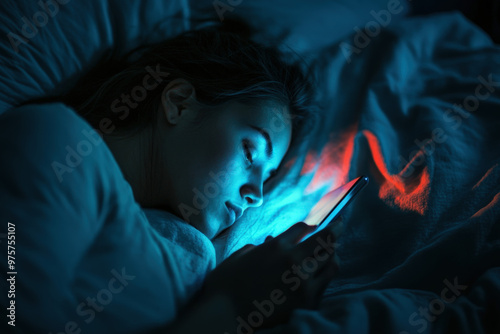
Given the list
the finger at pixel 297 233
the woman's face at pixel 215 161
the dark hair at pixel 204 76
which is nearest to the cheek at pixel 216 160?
the woman's face at pixel 215 161

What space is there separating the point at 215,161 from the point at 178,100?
19 cm

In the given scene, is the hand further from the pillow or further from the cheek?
the cheek

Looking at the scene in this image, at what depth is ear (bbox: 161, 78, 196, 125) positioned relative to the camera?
0.91m

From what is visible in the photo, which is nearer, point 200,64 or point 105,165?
point 105,165

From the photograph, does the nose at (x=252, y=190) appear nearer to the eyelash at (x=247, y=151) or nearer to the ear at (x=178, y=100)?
the eyelash at (x=247, y=151)

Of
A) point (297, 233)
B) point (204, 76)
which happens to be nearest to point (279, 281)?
point (297, 233)

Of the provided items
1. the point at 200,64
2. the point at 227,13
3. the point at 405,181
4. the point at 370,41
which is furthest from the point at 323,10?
the point at 405,181

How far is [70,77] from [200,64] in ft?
1.04

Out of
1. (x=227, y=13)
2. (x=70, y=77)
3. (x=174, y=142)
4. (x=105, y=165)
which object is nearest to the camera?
(x=105, y=165)

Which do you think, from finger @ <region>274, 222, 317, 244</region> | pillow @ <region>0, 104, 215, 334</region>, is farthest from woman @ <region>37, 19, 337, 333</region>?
pillow @ <region>0, 104, 215, 334</region>

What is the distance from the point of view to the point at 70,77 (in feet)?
3.28

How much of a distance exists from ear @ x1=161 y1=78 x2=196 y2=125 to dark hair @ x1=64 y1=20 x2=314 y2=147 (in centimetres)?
2

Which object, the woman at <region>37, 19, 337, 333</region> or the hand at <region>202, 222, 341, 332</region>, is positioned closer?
the hand at <region>202, 222, 341, 332</region>

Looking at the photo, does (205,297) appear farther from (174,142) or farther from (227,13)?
(227,13)
